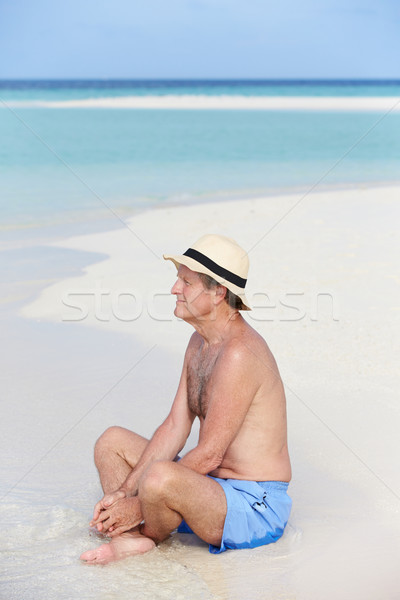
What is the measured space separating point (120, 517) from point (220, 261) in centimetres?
108

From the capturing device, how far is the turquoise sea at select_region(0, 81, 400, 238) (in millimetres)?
12055

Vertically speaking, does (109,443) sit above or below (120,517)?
above

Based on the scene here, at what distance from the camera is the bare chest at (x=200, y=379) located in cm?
323


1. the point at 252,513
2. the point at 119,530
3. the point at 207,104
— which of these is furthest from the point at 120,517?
the point at 207,104

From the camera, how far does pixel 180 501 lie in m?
2.95

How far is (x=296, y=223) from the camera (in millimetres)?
10109

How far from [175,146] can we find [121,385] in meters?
15.1

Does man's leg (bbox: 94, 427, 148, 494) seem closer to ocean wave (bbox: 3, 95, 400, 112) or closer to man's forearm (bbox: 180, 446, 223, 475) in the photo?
man's forearm (bbox: 180, 446, 223, 475)

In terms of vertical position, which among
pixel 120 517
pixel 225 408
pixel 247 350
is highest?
pixel 247 350

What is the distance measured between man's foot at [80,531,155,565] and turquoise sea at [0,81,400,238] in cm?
690

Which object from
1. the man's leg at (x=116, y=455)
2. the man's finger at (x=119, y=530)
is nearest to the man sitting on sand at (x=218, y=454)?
the man's finger at (x=119, y=530)

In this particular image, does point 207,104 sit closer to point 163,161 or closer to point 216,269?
point 163,161

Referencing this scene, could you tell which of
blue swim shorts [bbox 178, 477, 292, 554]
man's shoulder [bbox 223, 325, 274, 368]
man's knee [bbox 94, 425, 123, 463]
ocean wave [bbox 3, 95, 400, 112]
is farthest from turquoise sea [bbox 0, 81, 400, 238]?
ocean wave [bbox 3, 95, 400, 112]

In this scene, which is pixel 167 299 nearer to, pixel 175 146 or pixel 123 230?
pixel 123 230
